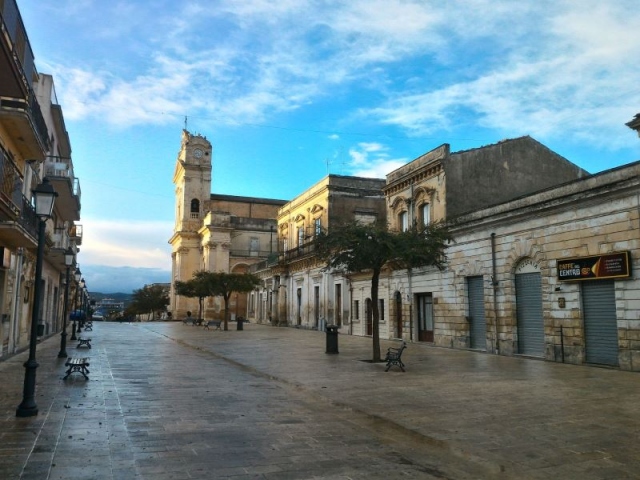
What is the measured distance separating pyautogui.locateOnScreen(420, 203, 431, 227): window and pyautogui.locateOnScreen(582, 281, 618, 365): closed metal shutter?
1015 cm

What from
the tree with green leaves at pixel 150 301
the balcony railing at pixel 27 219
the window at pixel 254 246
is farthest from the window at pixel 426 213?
the tree with green leaves at pixel 150 301

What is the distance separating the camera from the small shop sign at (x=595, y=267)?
14750mm

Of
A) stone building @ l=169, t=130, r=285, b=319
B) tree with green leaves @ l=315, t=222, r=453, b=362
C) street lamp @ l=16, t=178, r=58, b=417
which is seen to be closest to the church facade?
tree with green leaves @ l=315, t=222, r=453, b=362

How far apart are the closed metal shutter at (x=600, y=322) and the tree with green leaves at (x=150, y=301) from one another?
73603 millimetres

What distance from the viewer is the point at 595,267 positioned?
51.3 feet

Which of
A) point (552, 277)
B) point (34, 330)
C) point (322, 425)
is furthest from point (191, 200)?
point (322, 425)

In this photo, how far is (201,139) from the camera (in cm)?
7344

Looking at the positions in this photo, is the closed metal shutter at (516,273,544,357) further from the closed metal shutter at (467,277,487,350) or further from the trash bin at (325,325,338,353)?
the trash bin at (325,325,338,353)

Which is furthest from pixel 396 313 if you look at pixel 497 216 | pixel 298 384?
pixel 298 384

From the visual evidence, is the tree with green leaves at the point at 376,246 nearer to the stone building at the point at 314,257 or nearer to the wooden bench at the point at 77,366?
the wooden bench at the point at 77,366

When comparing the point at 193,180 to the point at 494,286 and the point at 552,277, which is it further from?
the point at 552,277

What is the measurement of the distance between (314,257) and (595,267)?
82.2 ft

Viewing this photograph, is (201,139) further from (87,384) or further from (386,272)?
(87,384)

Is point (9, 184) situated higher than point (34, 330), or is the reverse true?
point (9, 184)
